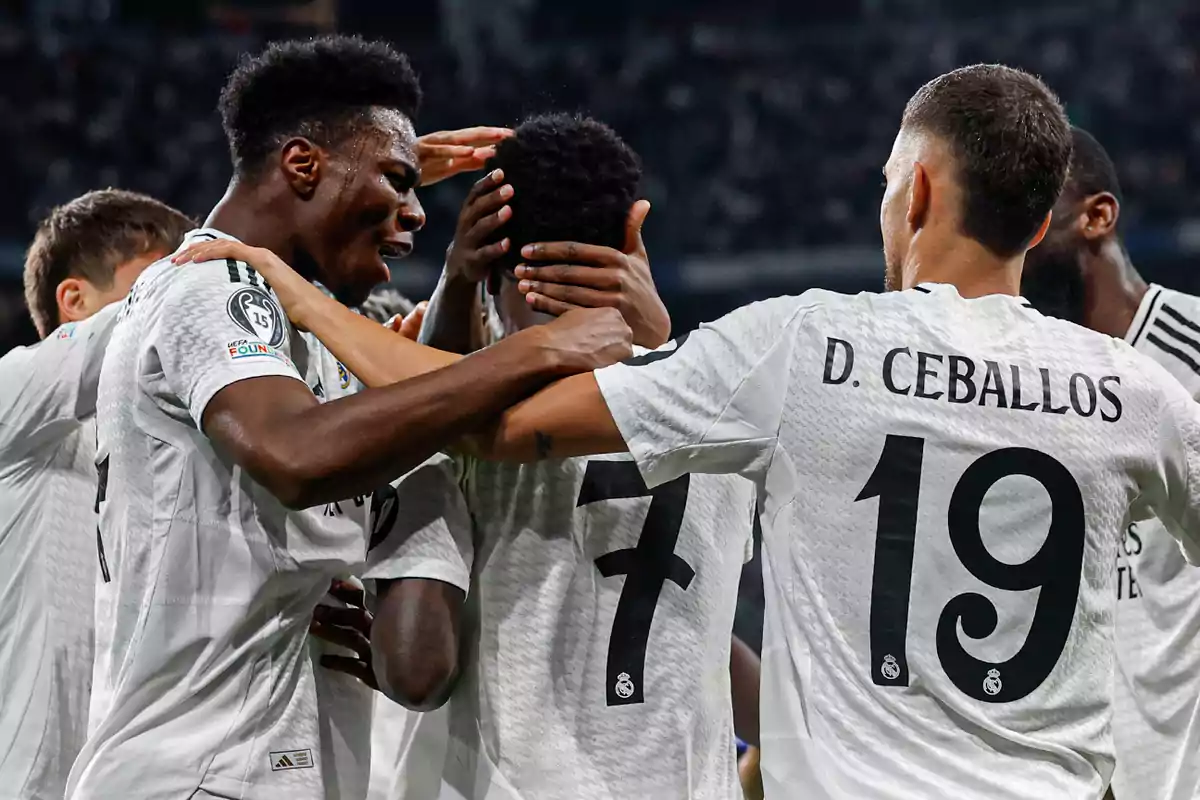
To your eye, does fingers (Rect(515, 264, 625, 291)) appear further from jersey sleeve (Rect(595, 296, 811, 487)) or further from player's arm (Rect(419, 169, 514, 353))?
jersey sleeve (Rect(595, 296, 811, 487))

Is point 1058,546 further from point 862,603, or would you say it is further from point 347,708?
point 347,708

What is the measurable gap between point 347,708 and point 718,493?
0.89 m

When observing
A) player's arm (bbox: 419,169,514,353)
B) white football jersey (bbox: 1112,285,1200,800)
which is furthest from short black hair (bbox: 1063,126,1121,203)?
player's arm (bbox: 419,169,514,353)

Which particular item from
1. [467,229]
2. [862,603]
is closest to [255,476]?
[467,229]

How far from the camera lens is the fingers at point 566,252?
8.72 ft

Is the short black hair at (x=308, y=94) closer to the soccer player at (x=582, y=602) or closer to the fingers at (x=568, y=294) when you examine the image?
the soccer player at (x=582, y=602)

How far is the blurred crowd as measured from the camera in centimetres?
1664

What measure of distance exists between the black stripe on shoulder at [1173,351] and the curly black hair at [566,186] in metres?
1.90

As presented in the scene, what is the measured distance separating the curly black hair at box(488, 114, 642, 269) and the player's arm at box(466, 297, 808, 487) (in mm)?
352

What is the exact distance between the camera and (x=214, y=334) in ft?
8.31

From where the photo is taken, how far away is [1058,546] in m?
2.46

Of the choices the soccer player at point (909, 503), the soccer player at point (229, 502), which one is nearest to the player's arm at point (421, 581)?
the soccer player at point (229, 502)

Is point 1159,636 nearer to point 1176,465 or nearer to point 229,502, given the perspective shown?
point 1176,465

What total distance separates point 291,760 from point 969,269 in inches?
62.1
